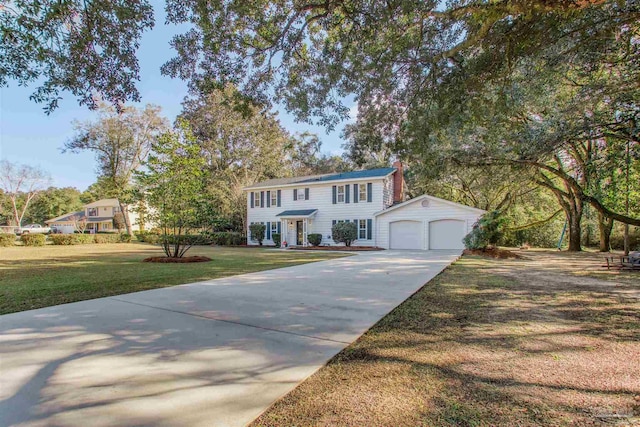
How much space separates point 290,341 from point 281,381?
0.97m

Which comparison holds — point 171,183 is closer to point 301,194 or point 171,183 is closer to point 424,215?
point 301,194

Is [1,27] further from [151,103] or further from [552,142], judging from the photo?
[151,103]

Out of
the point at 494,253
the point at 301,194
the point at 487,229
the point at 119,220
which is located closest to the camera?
the point at 494,253

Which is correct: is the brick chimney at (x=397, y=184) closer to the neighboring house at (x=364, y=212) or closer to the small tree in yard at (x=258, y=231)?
the neighboring house at (x=364, y=212)

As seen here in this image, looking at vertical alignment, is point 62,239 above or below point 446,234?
below

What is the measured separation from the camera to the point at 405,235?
20.7 metres

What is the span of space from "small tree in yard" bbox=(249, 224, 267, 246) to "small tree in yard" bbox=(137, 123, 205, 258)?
11.8 metres

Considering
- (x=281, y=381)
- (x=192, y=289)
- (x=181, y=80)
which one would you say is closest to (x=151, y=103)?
(x=181, y=80)

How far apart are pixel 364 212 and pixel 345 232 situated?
1.92 metres

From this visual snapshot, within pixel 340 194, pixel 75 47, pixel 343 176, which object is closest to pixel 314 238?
pixel 340 194

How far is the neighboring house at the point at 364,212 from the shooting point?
19.6 metres

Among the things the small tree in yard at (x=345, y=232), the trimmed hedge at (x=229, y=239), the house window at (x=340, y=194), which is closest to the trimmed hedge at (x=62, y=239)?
the trimmed hedge at (x=229, y=239)

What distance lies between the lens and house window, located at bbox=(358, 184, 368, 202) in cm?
2162

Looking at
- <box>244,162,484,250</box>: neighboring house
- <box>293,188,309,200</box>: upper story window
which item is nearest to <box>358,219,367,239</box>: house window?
<box>244,162,484,250</box>: neighboring house
